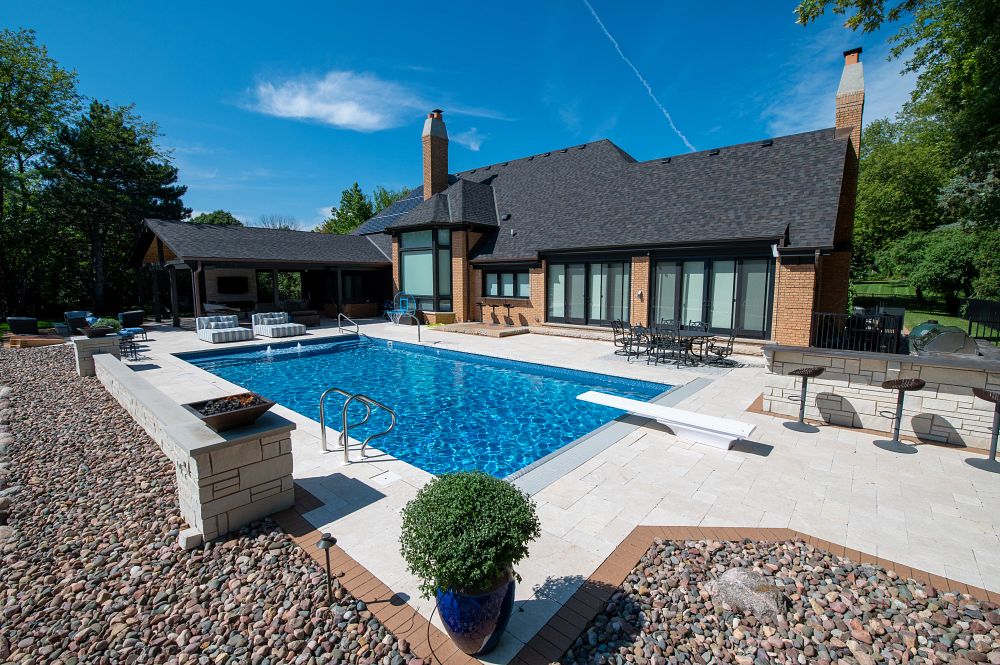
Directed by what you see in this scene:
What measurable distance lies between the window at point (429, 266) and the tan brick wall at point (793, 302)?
1292 centimetres

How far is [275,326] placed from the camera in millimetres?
16312

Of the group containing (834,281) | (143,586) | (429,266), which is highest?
(429,266)

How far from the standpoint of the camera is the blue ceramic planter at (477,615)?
8.03 feet

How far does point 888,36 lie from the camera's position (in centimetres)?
1377

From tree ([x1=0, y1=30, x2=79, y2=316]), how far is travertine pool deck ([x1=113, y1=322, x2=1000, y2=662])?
26182 millimetres

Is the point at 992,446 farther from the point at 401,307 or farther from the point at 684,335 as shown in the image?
the point at 401,307

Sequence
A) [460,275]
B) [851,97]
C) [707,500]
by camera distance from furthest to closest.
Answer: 1. [460,275]
2. [851,97]
3. [707,500]

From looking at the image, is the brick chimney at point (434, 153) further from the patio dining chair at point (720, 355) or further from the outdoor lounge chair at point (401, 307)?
the patio dining chair at point (720, 355)

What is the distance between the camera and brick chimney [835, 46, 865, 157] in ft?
42.7

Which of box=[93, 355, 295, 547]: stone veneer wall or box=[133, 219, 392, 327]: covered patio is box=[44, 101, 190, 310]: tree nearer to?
box=[133, 219, 392, 327]: covered patio

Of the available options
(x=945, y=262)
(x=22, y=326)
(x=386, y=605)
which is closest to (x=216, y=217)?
(x=22, y=326)

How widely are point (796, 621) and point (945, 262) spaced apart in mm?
31514

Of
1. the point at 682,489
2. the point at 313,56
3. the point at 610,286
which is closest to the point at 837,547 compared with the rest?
the point at 682,489

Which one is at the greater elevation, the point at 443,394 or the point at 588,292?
the point at 588,292
